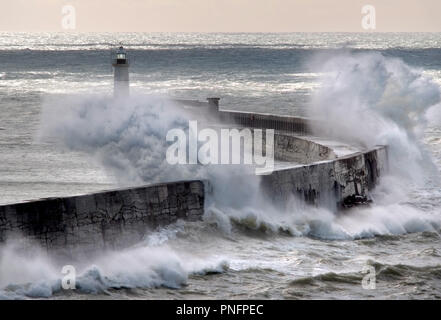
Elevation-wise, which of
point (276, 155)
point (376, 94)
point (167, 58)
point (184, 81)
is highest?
point (167, 58)

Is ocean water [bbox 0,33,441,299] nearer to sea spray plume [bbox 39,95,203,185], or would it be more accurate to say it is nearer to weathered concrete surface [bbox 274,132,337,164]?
sea spray plume [bbox 39,95,203,185]

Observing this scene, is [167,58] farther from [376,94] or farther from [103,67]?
[376,94]

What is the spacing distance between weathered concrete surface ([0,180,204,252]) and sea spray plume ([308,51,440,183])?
8.54 meters

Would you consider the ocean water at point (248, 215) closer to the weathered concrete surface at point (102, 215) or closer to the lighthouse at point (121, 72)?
the weathered concrete surface at point (102, 215)

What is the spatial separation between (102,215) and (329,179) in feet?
19.2

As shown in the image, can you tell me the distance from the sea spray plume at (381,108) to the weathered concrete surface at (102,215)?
854 cm

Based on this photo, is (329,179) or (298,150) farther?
(298,150)

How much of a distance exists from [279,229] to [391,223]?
2.34m

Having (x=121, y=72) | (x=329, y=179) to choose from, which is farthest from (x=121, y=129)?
(x=121, y=72)

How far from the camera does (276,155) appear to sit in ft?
80.8

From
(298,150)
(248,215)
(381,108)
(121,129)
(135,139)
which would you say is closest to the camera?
(248,215)

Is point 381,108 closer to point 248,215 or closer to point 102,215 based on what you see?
point 248,215

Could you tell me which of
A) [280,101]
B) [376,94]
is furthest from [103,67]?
[376,94]

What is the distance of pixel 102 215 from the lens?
43.5ft
